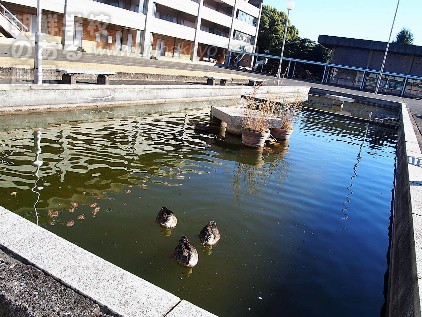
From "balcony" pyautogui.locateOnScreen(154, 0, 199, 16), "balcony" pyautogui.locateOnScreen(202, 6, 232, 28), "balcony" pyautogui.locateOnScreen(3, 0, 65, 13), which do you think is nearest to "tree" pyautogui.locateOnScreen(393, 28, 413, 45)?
"balcony" pyautogui.locateOnScreen(202, 6, 232, 28)

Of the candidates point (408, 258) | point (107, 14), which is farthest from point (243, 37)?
point (408, 258)

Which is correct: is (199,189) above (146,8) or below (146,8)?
below

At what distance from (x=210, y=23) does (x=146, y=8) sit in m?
18.1

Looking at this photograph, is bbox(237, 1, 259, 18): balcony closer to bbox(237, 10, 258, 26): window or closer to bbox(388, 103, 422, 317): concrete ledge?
bbox(237, 10, 258, 26): window

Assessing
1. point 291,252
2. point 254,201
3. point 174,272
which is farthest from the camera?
point 254,201

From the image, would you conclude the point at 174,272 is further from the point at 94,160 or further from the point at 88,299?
the point at 94,160

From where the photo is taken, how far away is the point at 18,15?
30.9 meters

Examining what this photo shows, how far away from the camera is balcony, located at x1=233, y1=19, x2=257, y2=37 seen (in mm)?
61812

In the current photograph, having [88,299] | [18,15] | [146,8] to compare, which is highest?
[146,8]

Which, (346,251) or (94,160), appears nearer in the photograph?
(346,251)

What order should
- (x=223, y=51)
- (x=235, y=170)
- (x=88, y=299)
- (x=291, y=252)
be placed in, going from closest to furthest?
1. (x=88, y=299)
2. (x=291, y=252)
3. (x=235, y=170)
4. (x=223, y=51)

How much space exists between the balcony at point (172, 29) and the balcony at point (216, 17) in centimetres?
371

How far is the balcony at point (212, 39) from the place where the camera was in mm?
53084

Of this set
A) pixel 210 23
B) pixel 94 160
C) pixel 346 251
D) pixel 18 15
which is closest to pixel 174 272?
pixel 346 251
